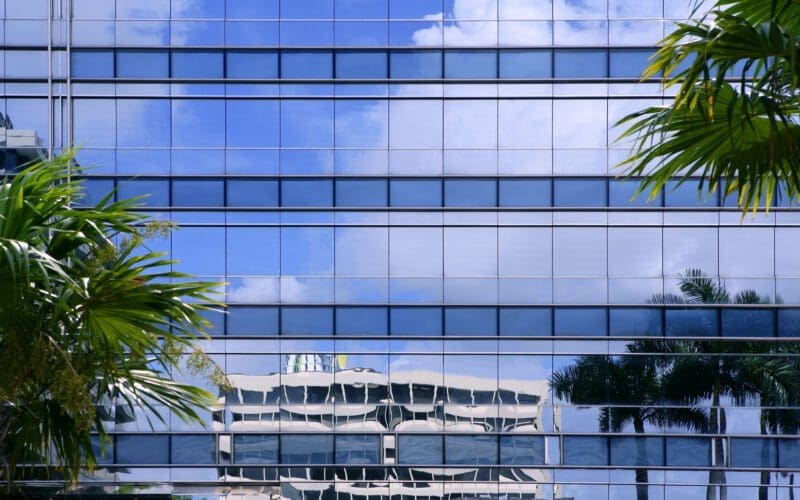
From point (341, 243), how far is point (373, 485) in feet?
15.5

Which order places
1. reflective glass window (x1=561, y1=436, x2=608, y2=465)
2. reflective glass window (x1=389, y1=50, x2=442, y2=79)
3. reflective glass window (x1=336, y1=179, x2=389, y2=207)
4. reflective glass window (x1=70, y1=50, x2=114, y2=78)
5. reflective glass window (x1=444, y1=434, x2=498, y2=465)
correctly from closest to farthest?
reflective glass window (x1=561, y1=436, x2=608, y2=465), reflective glass window (x1=444, y1=434, x2=498, y2=465), reflective glass window (x1=336, y1=179, x2=389, y2=207), reflective glass window (x1=389, y1=50, x2=442, y2=79), reflective glass window (x1=70, y1=50, x2=114, y2=78)

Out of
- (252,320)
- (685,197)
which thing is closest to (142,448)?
(252,320)

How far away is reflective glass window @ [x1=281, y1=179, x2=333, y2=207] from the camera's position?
22.1 meters

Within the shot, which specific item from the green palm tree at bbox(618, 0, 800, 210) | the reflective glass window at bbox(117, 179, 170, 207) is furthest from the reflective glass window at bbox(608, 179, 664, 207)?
the green palm tree at bbox(618, 0, 800, 210)

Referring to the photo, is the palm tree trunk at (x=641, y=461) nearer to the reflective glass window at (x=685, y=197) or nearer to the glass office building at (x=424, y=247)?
the glass office building at (x=424, y=247)

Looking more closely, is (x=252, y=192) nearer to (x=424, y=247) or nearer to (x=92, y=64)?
(x=424, y=247)

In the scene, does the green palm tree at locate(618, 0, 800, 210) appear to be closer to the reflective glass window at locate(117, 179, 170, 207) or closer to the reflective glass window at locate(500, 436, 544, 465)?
the reflective glass window at locate(500, 436, 544, 465)

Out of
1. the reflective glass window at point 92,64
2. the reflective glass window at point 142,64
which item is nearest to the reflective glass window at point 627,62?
the reflective glass window at point 142,64

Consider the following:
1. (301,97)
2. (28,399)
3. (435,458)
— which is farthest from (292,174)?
(28,399)

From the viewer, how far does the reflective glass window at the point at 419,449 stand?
71.7 ft

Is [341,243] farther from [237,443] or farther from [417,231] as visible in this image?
[237,443]

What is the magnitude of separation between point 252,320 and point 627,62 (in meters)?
8.91

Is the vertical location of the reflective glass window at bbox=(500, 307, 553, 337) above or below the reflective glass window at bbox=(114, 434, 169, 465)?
above

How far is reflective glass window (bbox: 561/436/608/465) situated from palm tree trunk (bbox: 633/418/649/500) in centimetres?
63
